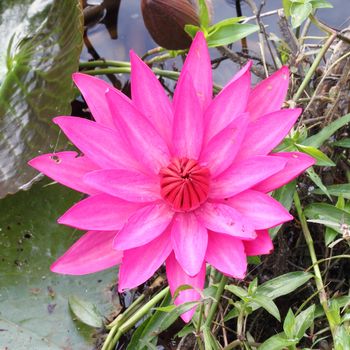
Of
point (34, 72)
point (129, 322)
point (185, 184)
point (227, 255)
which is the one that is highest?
point (34, 72)

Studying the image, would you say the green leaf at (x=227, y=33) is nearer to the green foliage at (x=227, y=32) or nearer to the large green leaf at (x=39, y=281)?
the green foliage at (x=227, y=32)

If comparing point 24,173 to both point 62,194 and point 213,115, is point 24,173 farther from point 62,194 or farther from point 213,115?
point 213,115

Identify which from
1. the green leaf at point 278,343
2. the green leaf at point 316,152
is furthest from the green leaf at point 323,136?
the green leaf at point 278,343

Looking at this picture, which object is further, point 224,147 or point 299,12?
point 299,12

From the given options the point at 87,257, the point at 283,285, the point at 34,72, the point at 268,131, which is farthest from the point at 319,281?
the point at 34,72

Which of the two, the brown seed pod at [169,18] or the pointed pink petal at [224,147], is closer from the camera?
the pointed pink petal at [224,147]

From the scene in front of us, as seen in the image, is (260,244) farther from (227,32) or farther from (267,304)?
(227,32)
